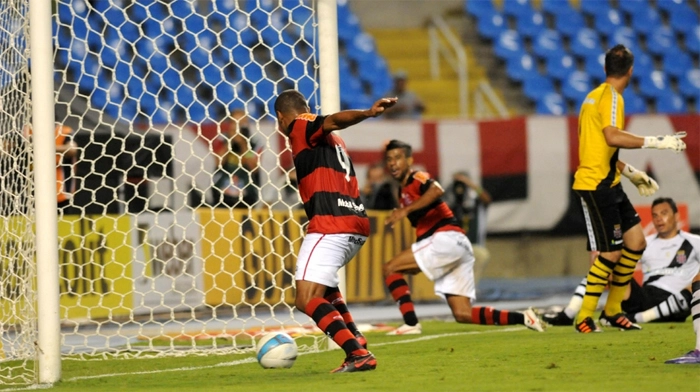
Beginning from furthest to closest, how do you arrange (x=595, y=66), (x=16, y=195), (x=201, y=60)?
(x=595, y=66) < (x=201, y=60) < (x=16, y=195)

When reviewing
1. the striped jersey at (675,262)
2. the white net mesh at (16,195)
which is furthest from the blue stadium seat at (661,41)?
the white net mesh at (16,195)

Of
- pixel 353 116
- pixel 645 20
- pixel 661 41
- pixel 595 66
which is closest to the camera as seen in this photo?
pixel 353 116

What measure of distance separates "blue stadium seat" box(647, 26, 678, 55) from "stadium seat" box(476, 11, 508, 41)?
9.50ft

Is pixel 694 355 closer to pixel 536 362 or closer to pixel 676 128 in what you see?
pixel 536 362

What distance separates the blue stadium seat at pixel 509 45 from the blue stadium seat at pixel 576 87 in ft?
3.31

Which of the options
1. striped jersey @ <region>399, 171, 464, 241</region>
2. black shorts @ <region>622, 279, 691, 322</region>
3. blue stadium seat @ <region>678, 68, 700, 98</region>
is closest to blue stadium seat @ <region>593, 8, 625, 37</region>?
blue stadium seat @ <region>678, 68, 700, 98</region>

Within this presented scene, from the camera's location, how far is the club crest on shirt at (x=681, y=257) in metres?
9.05

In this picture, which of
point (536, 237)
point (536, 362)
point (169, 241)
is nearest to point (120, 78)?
point (169, 241)

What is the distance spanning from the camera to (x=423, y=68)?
18.5 meters

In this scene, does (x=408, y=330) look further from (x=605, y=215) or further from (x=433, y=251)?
(x=605, y=215)

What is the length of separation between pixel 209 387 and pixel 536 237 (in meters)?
9.68

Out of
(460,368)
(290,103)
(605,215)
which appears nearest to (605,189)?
(605,215)

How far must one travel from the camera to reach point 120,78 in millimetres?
13742

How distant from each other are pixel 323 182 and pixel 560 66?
13693 mm
